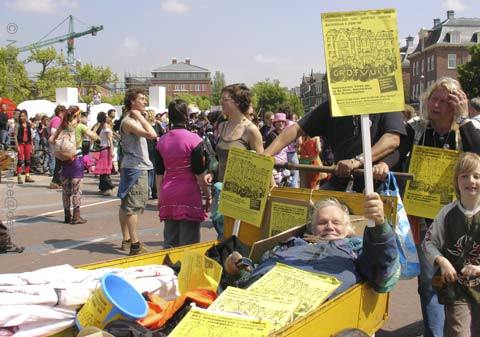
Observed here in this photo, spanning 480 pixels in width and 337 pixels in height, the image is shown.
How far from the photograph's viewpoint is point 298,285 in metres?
2.97

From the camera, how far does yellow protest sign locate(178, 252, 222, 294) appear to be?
11.2 ft

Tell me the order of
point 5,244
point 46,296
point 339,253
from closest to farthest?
point 46,296, point 339,253, point 5,244

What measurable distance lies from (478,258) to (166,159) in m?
3.27

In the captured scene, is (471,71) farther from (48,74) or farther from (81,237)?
(81,237)

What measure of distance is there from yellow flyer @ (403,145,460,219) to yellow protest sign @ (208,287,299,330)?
62.5 inches

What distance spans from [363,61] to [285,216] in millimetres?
1389

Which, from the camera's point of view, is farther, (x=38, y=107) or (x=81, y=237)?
(x=38, y=107)

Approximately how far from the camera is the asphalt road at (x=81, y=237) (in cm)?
521

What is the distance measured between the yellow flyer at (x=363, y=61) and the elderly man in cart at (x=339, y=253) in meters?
0.56

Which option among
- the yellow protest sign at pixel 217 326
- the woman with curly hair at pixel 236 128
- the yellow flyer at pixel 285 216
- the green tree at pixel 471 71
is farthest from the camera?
the green tree at pixel 471 71

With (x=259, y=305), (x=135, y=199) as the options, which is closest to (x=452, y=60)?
(x=135, y=199)

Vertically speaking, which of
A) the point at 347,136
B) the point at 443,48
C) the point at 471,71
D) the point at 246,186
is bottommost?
the point at 246,186

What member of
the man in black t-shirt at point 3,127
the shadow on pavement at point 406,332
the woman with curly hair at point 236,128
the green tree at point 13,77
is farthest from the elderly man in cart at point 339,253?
the green tree at point 13,77

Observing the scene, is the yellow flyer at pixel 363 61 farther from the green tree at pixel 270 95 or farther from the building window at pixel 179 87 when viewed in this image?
the building window at pixel 179 87
